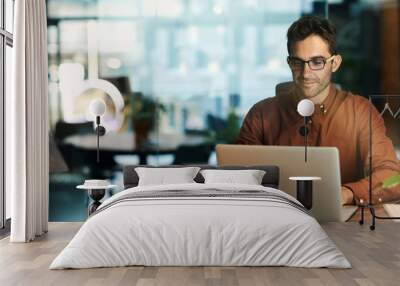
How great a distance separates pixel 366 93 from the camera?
7.84m

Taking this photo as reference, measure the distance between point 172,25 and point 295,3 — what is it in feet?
4.91

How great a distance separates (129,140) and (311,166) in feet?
7.21

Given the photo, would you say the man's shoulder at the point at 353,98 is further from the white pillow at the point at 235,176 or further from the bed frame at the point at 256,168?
the white pillow at the point at 235,176

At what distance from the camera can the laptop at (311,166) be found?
773 cm

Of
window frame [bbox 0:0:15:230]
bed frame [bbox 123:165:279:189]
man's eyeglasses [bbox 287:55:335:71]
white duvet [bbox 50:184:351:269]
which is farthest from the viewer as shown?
man's eyeglasses [bbox 287:55:335:71]

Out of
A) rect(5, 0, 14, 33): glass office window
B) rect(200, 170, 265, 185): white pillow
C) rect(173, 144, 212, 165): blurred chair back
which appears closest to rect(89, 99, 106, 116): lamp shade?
rect(173, 144, 212, 165): blurred chair back

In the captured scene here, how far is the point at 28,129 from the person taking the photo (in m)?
6.26

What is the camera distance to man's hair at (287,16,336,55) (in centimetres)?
785

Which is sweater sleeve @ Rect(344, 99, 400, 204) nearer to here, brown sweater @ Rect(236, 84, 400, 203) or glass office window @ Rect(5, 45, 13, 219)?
brown sweater @ Rect(236, 84, 400, 203)

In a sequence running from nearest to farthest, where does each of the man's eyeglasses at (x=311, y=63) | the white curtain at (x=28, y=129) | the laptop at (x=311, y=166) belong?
the white curtain at (x=28, y=129) < the laptop at (x=311, y=166) < the man's eyeglasses at (x=311, y=63)

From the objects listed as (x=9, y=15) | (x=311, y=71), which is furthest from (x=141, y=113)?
(x=311, y=71)

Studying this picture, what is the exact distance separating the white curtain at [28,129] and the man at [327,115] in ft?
8.15

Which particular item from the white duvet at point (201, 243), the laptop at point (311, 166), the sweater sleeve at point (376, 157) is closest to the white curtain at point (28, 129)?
the white duvet at point (201, 243)

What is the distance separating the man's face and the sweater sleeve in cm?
51
